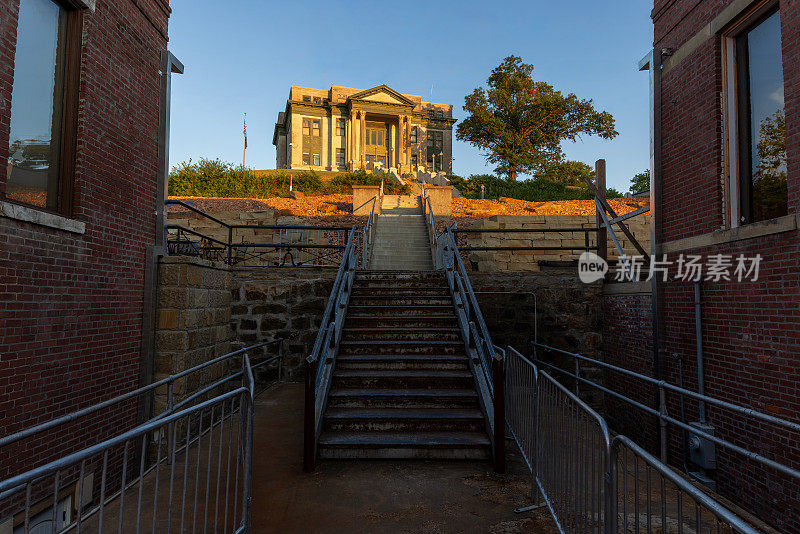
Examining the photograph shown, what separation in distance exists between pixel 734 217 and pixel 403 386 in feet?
15.9

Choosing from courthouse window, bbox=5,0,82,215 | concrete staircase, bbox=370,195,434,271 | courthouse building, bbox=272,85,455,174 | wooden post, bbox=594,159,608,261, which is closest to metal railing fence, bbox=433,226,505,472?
wooden post, bbox=594,159,608,261

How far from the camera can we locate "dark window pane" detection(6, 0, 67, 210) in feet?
16.5

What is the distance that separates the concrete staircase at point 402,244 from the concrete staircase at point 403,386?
3.83 m

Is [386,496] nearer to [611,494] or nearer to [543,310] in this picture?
[611,494]

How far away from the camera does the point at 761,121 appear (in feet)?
19.5

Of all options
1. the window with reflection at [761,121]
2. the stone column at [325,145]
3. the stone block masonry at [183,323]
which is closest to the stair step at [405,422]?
the stone block masonry at [183,323]

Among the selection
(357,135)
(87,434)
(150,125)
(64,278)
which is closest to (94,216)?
(64,278)

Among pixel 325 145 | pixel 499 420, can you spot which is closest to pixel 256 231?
pixel 499 420

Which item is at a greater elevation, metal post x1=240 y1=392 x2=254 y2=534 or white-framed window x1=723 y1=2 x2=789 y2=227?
white-framed window x1=723 y1=2 x2=789 y2=227

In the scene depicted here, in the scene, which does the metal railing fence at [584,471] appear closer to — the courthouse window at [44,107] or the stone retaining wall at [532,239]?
the courthouse window at [44,107]

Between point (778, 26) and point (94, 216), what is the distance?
336 inches

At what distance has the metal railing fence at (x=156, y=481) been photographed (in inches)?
103

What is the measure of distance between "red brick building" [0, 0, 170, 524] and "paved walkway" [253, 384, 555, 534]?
7.63ft

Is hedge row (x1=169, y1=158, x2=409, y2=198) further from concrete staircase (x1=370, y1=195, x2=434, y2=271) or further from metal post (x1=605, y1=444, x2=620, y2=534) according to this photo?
metal post (x1=605, y1=444, x2=620, y2=534)
